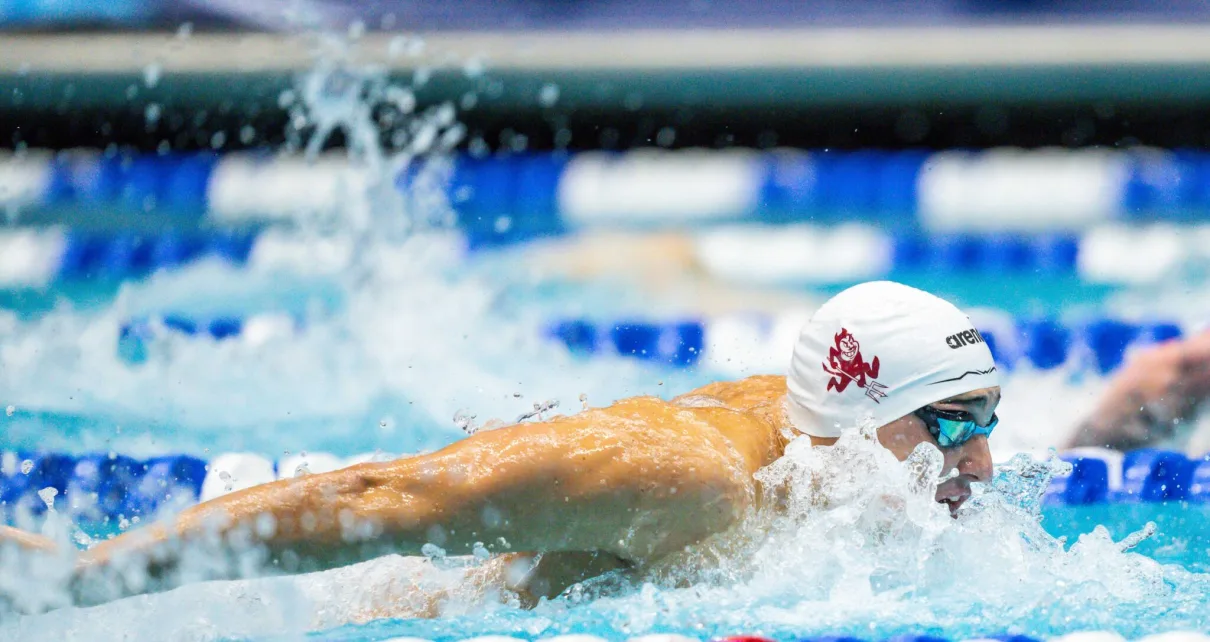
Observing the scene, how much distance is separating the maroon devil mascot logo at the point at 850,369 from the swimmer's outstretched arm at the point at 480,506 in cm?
30

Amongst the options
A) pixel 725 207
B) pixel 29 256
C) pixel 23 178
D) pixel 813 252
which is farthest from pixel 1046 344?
pixel 23 178

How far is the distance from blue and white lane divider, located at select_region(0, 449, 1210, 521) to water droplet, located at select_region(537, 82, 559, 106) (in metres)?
3.72

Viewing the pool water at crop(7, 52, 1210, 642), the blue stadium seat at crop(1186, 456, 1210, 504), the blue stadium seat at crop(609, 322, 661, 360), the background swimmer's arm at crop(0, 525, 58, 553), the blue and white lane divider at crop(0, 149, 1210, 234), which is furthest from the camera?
the blue and white lane divider at crop(0, 149, 1210, 234)

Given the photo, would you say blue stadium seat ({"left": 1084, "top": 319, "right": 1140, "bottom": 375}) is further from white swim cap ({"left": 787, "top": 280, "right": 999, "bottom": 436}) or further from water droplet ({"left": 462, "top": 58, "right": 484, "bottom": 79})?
water droplet ({"left": 462, "top": 58, "right": 484, "bottom": 79})

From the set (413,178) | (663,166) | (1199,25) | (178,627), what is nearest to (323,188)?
(413,178)

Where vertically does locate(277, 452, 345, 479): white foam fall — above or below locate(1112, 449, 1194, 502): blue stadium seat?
above

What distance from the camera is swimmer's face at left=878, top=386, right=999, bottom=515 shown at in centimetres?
223

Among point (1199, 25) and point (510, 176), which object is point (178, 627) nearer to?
point (510, 176)

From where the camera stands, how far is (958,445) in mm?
2234

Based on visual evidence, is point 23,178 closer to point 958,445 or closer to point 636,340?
point 636,340

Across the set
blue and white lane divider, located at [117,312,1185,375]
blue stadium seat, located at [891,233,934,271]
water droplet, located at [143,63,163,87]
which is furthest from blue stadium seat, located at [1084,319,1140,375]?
water droplet, located at [143,63,163,87]

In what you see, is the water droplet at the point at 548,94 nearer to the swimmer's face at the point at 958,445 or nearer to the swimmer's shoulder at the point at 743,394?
the swimmer's shoulder at the point at 743,394

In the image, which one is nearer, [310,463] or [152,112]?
[310,463]

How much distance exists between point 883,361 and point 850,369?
53mm
